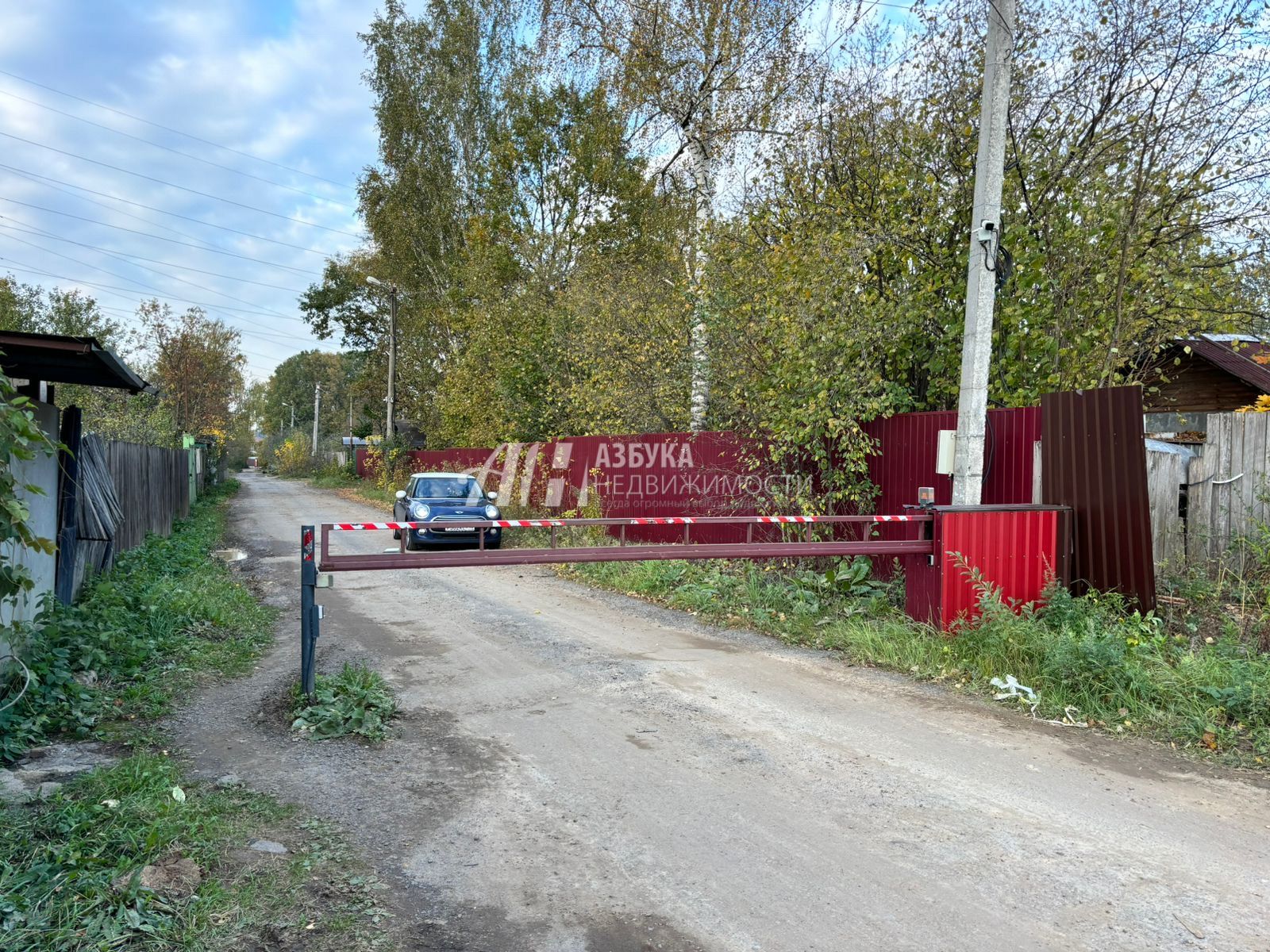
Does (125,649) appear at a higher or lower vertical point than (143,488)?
lower

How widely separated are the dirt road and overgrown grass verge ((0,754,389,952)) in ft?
0.83

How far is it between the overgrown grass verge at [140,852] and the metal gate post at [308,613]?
95 centimetres

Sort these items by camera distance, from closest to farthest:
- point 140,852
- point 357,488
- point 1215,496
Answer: point 140,852, point 1215,496, point 357,488

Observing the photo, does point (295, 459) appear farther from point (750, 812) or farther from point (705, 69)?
point (750, 812)

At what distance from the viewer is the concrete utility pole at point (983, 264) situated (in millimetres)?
7855

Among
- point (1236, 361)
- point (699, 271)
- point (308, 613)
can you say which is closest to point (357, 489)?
point (699, 271)

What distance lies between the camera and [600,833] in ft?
13.2

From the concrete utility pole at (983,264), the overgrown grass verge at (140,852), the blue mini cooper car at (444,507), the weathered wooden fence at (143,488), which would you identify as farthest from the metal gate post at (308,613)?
the blue mini cooper car at (444,507)

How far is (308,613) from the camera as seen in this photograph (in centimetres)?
587

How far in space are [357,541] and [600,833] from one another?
45.0 feet

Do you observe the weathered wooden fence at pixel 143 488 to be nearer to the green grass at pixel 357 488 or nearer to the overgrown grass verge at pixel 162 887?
the green grass at pixel 357 488

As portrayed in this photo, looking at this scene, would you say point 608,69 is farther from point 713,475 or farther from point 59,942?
point 59,942

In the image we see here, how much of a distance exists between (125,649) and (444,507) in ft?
28.7

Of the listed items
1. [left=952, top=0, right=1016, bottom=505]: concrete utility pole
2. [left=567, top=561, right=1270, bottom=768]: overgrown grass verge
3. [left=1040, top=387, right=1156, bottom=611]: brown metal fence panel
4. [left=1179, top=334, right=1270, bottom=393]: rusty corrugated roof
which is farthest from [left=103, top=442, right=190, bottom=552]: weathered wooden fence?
[left=1179, top=334, right=1270, bottom=393]: rusty corrugated roof
